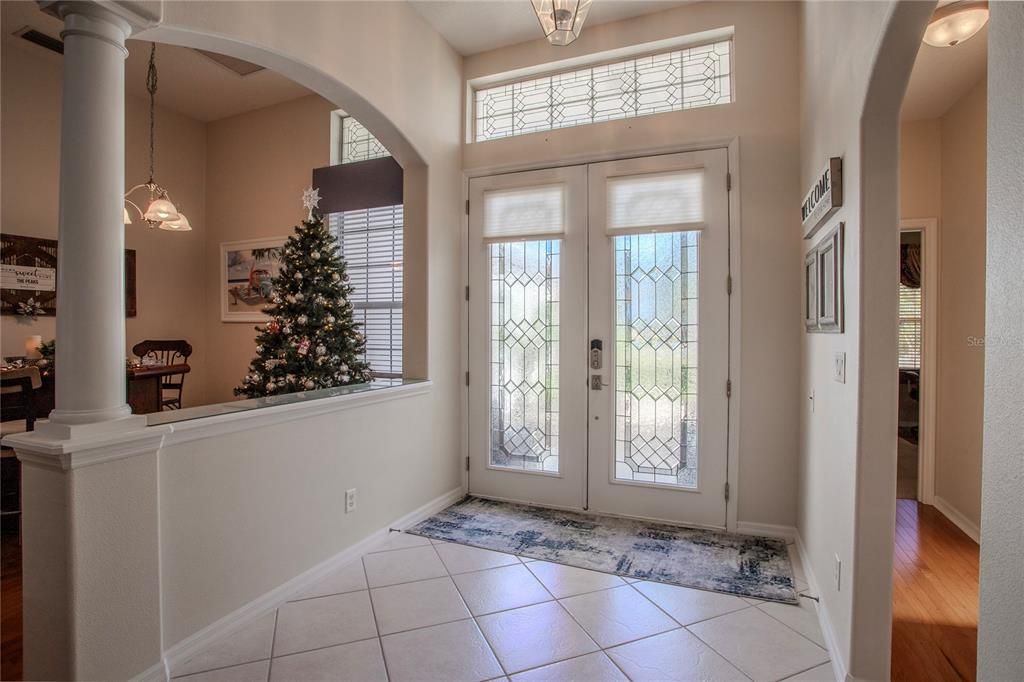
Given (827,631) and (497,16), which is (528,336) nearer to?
(497,16)

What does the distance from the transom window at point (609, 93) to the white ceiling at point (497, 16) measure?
0.29m

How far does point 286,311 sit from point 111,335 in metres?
1.80

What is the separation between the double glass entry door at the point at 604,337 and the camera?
3297 millimetres

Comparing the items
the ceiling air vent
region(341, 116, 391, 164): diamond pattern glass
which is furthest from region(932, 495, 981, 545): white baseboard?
the ceiling air vent

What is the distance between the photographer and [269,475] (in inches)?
93.0

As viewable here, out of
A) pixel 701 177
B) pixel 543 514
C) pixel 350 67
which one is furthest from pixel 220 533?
pixel 701 177

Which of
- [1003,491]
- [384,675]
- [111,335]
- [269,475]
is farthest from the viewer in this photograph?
[269,475]

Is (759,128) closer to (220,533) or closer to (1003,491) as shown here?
(1003,491)

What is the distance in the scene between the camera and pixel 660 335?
340cm

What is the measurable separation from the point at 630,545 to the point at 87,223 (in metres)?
2.96

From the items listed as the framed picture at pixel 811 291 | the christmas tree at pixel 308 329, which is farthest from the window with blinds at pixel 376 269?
the framed picture at pixel 811 291

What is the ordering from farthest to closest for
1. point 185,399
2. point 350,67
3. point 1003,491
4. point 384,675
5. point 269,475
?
point 185,399
point 350,67
point 269,475
point 384,675
point 1003,491

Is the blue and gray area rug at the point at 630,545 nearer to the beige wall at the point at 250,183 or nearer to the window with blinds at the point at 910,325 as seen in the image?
the window with blinds at the point at 910,325

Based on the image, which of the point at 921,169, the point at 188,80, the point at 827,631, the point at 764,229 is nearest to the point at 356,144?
the point at 188,80
